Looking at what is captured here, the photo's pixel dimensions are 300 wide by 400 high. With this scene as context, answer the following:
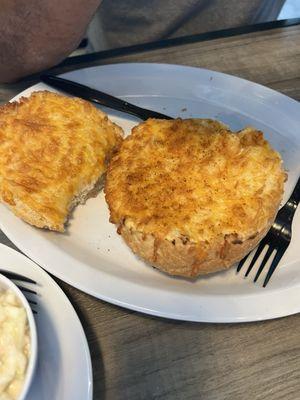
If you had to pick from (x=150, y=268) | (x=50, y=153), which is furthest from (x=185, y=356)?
(x=50, y=153)

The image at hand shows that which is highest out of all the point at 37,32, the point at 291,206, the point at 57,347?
the point at 37,32

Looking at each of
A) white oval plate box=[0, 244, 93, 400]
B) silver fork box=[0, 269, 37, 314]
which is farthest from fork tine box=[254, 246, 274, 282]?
silver fork box=[0, 269, 37, 314]

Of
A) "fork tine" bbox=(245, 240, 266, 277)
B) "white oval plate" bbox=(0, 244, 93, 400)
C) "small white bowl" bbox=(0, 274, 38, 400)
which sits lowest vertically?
"white oval plate" bbox=(0, 244, 93, 400)

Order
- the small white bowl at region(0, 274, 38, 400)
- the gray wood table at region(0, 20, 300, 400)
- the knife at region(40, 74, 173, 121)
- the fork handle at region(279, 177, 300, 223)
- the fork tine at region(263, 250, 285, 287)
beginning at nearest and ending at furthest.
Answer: the small white bowl at region(0, 274, 38, 400)
the gray wood table at region(0, 20, 300, 400)
the fork tine at region(263, 250, 285, 287)
the fork handle at region(279, 177, 300, 223)
the knife at region(40, 74, 173, 121)

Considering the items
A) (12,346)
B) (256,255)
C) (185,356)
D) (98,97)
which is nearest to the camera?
(12,346)

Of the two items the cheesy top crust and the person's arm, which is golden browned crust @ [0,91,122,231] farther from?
the person's arm

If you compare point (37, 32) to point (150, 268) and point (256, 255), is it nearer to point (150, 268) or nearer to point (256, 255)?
point (150, 268)

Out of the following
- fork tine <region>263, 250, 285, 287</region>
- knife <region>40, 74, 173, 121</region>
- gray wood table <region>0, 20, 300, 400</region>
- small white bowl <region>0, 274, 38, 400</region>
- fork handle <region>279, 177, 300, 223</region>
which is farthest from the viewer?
knife <region>40, 74, 173, 121</region>
